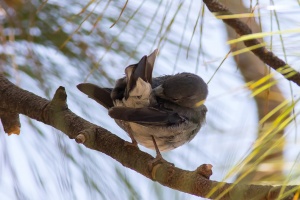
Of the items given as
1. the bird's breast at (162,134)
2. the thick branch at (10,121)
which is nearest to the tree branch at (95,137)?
the thick branch at (10,121)

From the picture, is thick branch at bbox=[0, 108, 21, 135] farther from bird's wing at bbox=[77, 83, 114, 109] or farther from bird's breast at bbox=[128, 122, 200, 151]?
bird's breast at bbox=[128, 122, 200, 151]


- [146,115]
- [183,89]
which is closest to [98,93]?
[146,115]

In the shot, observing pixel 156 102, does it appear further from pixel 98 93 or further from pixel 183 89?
pixel 98 93

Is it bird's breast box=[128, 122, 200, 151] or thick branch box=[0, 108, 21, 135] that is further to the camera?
bird's breast box=[128, 122, 200, 151]

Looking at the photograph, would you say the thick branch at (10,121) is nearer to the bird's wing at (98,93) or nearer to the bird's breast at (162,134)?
the bird's wing at (98,93)

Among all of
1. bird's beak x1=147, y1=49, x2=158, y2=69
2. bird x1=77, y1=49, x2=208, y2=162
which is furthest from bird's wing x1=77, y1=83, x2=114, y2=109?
bird's beak x1=147, y1=49, x2=158, y2=69

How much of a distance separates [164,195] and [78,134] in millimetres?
202

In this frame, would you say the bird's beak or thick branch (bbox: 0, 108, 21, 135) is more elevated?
the bird's beak

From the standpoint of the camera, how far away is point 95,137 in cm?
125

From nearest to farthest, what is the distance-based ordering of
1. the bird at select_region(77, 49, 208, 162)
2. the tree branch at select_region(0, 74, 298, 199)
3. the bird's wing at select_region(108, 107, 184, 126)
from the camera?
1. the tree branch at select_region(0, 74, 298, 199)
2. the bird's wing at select_region(108, 107, 184, 126)
3. the bird at select_region(77, 49, 208, 162)

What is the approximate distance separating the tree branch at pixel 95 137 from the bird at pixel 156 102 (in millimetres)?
80

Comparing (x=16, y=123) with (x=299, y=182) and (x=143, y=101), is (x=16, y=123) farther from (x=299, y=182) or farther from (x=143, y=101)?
(x=299, y=182)

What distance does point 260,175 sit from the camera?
1.06 metres

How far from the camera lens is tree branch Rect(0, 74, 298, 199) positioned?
42.4 inches
